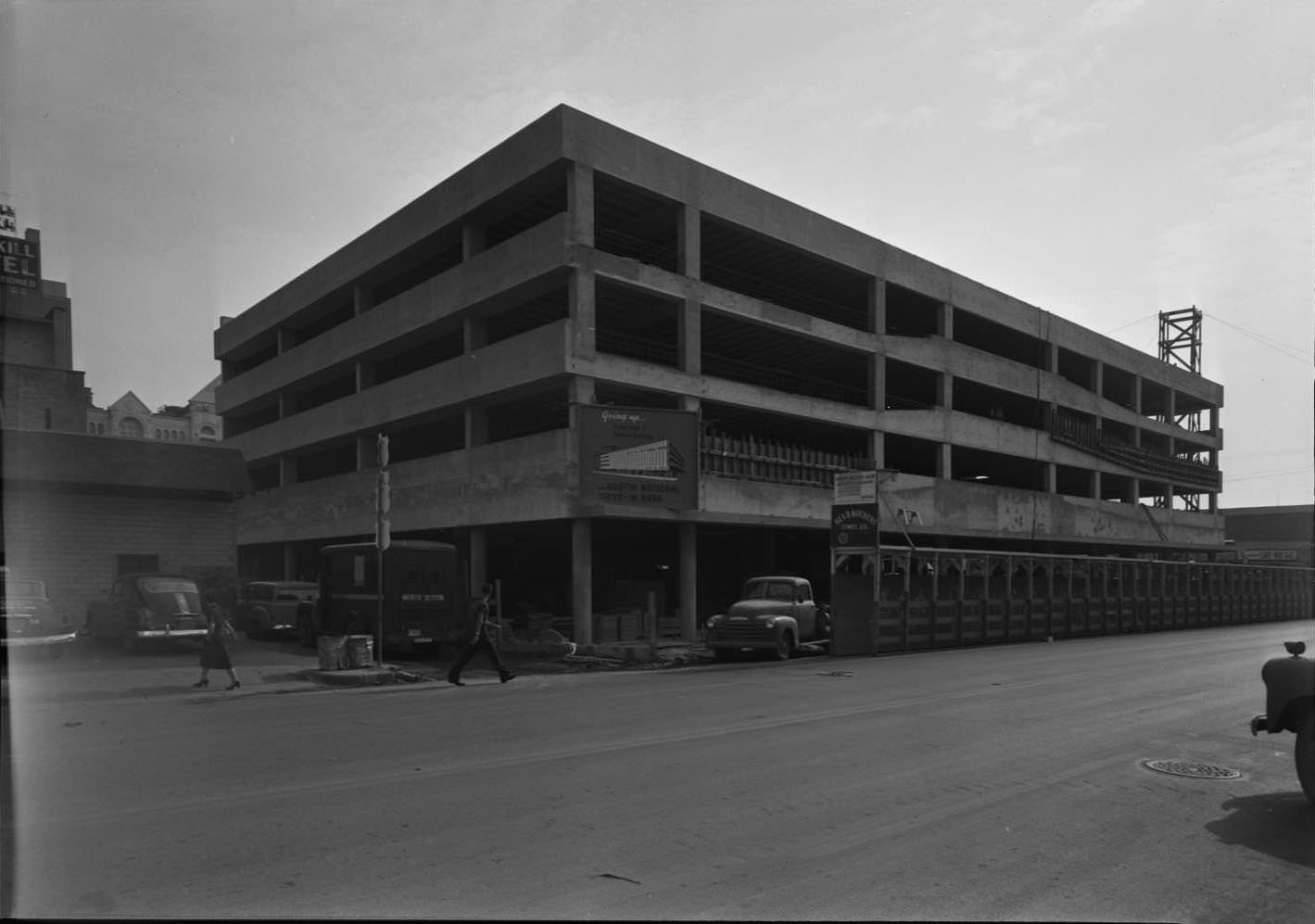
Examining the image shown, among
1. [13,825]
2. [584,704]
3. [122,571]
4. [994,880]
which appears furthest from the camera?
[122,571]

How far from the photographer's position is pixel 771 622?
71.0 ft

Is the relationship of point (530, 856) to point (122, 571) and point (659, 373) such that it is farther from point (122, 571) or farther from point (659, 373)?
point (122, 571)

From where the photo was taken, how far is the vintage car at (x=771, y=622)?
853 inches

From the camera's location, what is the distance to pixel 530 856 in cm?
574

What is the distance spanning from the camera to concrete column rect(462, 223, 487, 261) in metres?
30.6

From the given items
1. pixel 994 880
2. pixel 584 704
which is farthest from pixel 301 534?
pixel 994 880

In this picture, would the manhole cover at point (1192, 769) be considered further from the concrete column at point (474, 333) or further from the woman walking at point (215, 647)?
the concrete column at point (474, 333)

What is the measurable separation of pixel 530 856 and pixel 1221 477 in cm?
6674

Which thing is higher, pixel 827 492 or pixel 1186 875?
pixel 827 492

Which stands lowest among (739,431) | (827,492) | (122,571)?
(122,571)

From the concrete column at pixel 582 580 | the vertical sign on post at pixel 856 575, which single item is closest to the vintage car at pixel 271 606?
the concrete column at pixel 582 580

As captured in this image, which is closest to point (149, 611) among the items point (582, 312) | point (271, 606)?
point (271, 606)

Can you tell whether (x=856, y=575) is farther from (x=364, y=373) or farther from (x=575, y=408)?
(x=364, y=373)

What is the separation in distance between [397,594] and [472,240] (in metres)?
13.7
